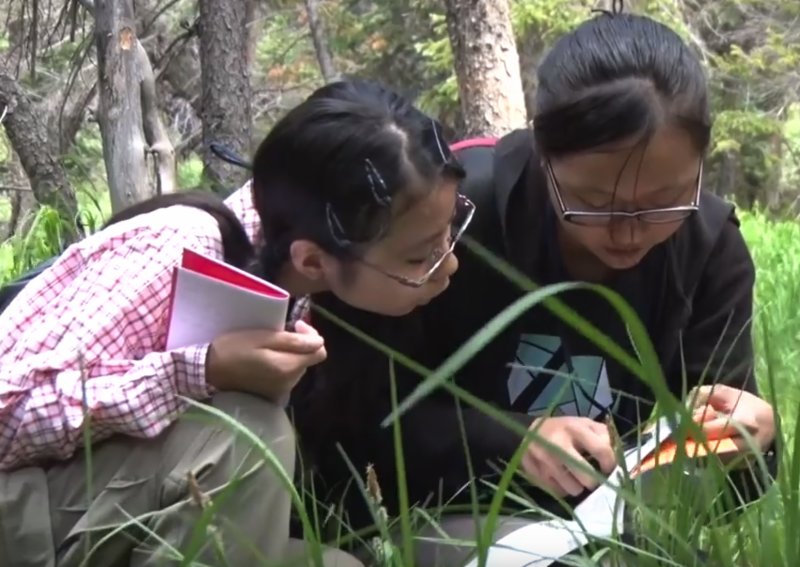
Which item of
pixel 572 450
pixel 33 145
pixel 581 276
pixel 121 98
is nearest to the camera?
pixel 572 450

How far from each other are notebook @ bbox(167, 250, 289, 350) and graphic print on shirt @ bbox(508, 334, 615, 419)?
60 cm

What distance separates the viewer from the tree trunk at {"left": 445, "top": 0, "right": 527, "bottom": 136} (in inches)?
186

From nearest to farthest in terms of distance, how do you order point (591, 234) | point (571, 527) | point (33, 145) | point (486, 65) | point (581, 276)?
point (571, 527), point (591, 234), point (581, 276), point (33, 145), point (486, 65)

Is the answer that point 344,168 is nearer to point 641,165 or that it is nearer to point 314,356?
point 314,356

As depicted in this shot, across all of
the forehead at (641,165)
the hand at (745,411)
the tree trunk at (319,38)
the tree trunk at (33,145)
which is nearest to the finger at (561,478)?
the hand at (745,411)

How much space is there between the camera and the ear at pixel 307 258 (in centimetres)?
167

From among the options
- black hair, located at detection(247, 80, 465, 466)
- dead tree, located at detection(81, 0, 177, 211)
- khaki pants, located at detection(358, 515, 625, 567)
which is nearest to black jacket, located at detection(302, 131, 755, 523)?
khaki pants, located at detection(358, 515, 625, 567)

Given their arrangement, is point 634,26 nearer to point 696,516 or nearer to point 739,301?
point 739,301

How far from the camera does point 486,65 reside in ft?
15.7

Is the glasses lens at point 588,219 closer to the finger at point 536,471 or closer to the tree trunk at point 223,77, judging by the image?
the finger at point 536,471

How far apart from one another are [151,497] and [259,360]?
241 millimetres

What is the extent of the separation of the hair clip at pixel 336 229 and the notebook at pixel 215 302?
0.57 feet

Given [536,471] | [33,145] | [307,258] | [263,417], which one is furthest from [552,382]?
[33,145]

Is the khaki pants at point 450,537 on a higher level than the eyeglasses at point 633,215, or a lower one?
lower
